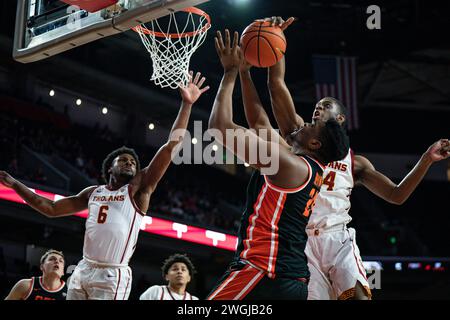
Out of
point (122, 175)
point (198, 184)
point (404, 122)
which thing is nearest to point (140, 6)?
point (122, 175)

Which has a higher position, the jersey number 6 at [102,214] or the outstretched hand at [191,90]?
the outstretched hand at [191,90]

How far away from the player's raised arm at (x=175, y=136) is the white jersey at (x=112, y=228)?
6.3 inches

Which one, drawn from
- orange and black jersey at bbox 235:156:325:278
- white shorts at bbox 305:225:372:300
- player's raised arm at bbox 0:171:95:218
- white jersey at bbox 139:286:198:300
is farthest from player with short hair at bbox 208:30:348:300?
white jersey at bbox 139:286:198:300

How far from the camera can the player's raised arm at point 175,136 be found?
4.82m

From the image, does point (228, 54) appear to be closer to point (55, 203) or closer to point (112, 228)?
point (112, 228)

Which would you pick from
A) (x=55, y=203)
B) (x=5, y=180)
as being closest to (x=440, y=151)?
(x=55, y=203)

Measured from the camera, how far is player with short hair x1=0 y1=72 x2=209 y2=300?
485 centimetres

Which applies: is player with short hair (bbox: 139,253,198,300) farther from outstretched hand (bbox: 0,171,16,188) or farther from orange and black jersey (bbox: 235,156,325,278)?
Result: orange and black jersey (bbox: 235,156,325,278)

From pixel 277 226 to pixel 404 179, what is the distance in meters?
1.67

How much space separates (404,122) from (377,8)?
5.96 meters

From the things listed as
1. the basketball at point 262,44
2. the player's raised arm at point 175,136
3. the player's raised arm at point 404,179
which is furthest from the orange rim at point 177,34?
the player's raised arm at point 404,179

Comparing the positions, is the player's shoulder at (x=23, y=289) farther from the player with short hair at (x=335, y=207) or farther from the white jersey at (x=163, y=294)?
the player with short hair at (x=335, y=207)
